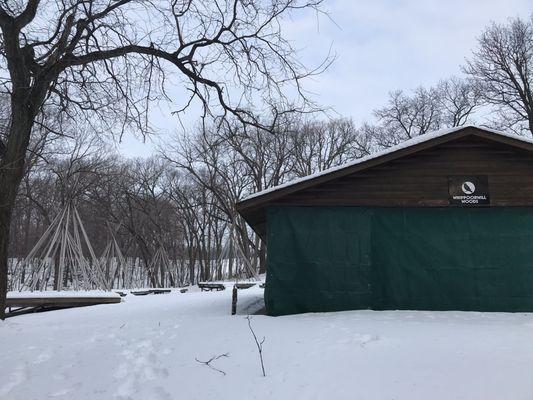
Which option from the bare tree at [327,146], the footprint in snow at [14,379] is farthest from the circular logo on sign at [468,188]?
the bare tree at [327,146]

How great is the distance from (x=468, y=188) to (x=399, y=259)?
221 cm

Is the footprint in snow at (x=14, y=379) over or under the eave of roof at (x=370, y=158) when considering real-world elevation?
under

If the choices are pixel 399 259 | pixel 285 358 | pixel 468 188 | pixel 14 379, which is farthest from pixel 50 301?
pixel 468 188

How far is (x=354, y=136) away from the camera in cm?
4022

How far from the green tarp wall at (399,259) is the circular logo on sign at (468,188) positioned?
420 millimetres

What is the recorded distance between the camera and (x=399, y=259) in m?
10.3

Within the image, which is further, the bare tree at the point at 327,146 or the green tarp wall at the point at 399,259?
the bare tree at the point at 327,146

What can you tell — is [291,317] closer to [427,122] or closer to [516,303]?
[516,303]

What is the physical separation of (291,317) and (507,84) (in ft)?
87.1

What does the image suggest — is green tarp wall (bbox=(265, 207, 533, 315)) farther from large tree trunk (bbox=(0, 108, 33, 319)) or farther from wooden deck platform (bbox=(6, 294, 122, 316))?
wooden deck platform (bbox=(6, 294, 122, 316))

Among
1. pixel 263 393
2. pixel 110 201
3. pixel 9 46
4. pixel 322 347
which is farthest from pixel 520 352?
pixel 110 201

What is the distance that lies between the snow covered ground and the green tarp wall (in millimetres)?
573

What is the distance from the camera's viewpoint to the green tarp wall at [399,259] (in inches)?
396

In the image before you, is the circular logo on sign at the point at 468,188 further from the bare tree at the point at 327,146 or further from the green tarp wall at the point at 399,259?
the bare tree at the point at 327,146
